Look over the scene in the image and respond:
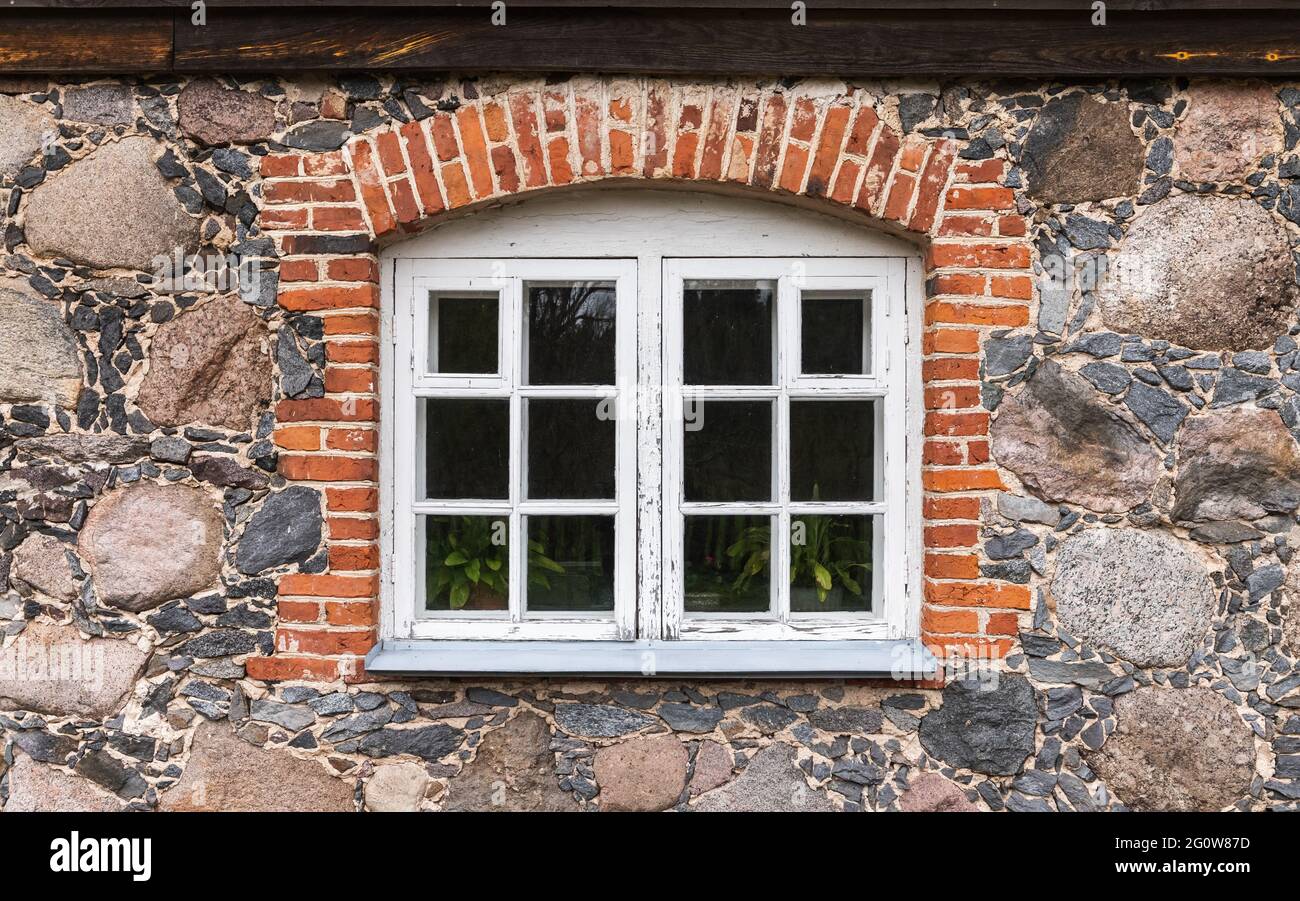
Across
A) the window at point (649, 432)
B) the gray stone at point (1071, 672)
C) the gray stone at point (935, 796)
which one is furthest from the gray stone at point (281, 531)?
the gray stone at point (1071, 672)

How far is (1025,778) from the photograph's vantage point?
259 cm

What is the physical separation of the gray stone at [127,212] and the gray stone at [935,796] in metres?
2.64

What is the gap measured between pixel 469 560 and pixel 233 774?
91 centimetres

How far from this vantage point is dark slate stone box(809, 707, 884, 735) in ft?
8.57

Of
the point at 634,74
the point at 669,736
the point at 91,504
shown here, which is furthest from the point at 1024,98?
the point at 91,504

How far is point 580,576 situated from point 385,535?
23.9 inches

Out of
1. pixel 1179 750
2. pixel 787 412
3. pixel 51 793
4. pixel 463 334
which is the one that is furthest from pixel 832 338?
pixel 51 793

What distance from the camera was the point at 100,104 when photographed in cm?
260

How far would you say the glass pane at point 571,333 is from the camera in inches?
107

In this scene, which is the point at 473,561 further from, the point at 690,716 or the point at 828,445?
the point at 828,445

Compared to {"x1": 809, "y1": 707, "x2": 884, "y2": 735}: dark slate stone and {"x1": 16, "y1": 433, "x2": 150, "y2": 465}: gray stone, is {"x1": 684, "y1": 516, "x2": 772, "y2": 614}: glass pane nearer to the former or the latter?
{"x1": 809, "y1": 707, "x2": 884, "y2": 735}: dark slate stone

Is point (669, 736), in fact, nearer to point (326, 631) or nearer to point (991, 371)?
point (326, 631)

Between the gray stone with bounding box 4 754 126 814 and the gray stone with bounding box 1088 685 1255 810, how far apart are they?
293 centimetres

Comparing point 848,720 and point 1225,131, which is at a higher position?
point 1225,131
